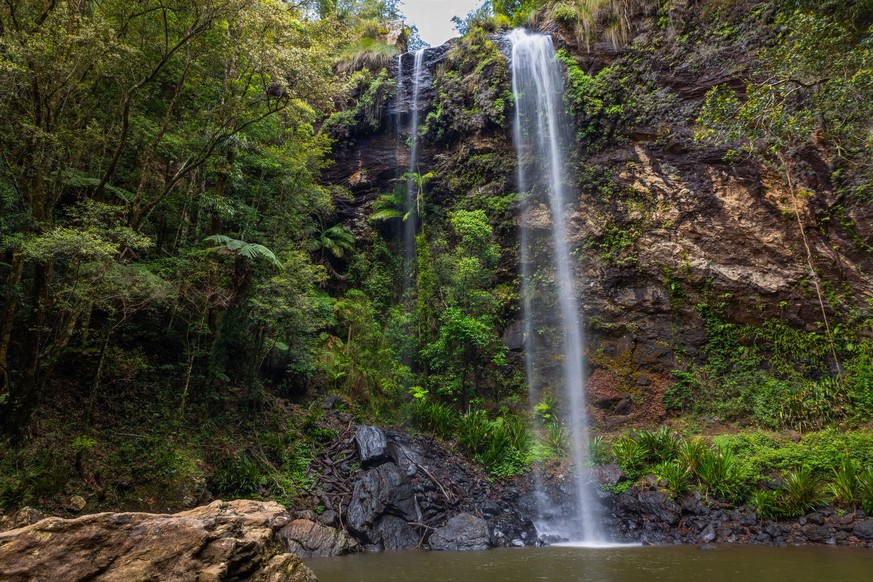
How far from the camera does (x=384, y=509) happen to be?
27.4 ft

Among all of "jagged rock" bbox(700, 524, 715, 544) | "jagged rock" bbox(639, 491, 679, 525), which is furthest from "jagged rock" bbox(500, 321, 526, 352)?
"jagged rock" bbox(700, 524, 715, 544)

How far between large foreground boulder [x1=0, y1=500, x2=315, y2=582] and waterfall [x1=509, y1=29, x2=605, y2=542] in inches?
389

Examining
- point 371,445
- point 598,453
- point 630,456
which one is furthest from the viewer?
point 598,453

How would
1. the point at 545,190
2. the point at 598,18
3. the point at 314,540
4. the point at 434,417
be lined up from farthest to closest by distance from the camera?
the point at 598,18 < the point at 545,190 < the point at 434,417 < the point at 314,540

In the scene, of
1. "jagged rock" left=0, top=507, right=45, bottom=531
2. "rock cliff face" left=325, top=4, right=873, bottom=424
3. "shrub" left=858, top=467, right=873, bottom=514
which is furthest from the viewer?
"rock cliff face" left=325, top=4, right=873, bottom=424

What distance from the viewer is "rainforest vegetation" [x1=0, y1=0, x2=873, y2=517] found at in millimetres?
7059

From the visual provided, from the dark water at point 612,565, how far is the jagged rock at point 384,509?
0.57 m

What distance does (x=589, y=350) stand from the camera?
44.6 feet

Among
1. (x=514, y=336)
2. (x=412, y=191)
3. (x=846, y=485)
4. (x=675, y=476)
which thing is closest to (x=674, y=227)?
(x=514, y=336)

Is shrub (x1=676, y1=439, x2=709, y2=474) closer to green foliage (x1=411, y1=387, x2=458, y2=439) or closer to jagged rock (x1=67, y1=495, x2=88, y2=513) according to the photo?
green foliage (x1=411, y1=387, x2=458, y2=439)

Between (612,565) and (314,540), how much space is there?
4.41m

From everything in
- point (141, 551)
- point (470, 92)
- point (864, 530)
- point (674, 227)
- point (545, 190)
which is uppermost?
point (470, 92)

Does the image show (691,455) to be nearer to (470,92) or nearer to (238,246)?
(238,246)

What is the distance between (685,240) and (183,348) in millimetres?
13494
